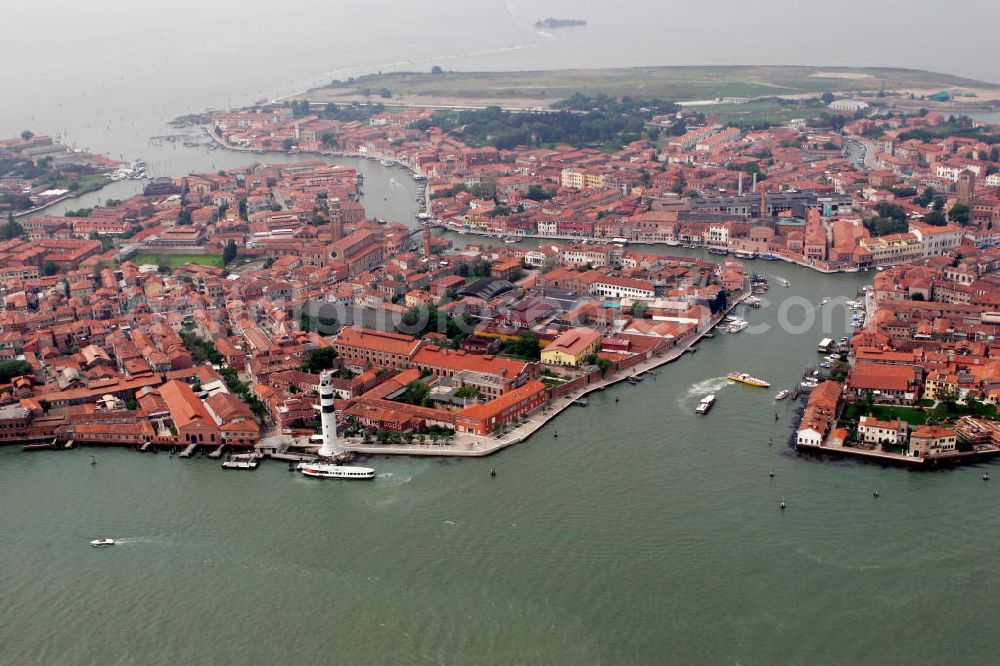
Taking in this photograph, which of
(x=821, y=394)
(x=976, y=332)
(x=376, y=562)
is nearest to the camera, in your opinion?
(x=376, y=562)

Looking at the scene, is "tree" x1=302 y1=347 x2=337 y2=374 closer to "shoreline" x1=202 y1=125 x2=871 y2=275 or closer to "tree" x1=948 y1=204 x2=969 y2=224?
"shoreline" x1=202 y1=125 x2=871 y2=275

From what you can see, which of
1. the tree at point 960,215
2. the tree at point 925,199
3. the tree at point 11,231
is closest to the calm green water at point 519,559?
the tree at point 960,215

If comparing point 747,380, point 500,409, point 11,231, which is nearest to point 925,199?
point 747,380

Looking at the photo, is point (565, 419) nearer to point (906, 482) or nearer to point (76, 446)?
point (906, 482)

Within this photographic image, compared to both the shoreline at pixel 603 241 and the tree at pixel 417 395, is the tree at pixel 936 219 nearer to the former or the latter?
the shoreline at pixel 603 241

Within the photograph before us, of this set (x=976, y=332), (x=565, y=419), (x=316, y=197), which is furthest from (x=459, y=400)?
(x=316, y=197)
